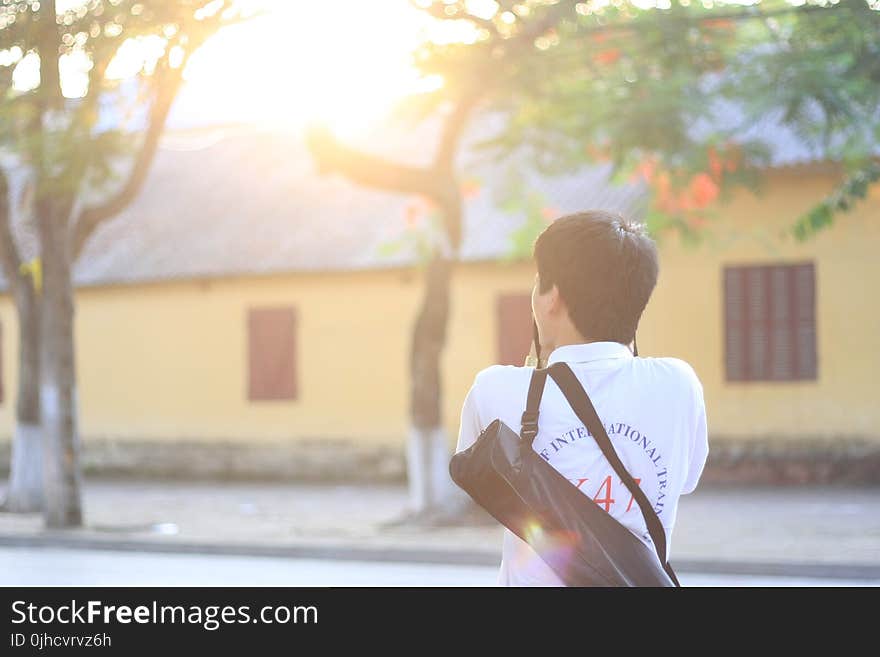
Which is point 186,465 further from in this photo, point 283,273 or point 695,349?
point 695,349

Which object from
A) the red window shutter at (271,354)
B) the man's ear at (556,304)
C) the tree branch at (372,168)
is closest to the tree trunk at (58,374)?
the tree branch at (372,168)

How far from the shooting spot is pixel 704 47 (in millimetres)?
15750

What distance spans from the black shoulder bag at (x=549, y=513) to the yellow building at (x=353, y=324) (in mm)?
16023

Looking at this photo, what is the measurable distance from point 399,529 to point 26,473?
494cm

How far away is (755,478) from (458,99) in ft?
26.2

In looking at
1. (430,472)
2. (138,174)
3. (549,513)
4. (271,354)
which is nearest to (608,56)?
(430,472)

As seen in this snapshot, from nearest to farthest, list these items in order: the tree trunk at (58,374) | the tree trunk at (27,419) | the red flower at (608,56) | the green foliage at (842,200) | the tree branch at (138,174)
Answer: the green foliage at (842,200)
the tree trunk at (58,374)
the red flower at (608,56)
the tree branch at (138,174)
the tree trunk at (27,419)

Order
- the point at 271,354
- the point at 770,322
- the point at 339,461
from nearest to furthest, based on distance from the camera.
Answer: the point at 770,322
the point at 339,461
the point at 271,354

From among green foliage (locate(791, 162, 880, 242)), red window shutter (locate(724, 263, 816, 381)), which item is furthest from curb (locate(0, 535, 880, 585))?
red window shutter (locate(724, 263, 816, 381))

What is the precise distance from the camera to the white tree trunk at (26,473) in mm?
18219

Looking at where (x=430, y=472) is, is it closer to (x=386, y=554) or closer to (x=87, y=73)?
(x=386, y=554)

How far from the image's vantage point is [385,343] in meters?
23.8

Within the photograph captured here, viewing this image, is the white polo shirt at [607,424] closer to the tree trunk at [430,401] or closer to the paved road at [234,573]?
the paved road at [234,573]
